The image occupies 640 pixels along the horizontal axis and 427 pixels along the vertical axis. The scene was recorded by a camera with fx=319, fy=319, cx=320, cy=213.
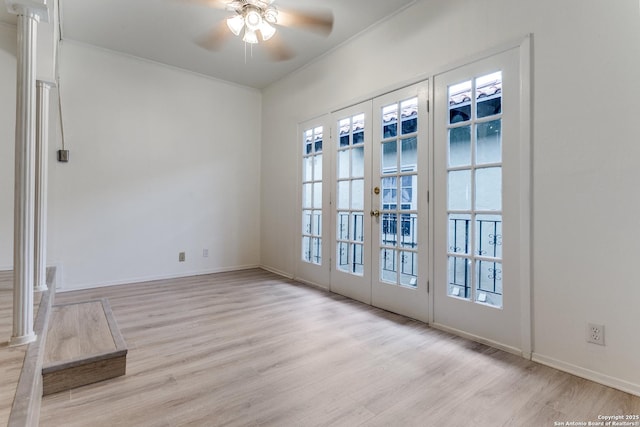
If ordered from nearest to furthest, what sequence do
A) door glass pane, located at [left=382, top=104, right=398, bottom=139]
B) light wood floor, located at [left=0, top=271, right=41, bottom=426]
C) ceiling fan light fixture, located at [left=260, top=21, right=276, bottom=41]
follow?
light wood floor, located at [left=0, top=271, right=41, bottom=426]
ceiling fan light fixture, located at [left=260, top=21, right=276, bottom=41]
door glass pane, located at [left=382, top=104, right=398, bottom=139]

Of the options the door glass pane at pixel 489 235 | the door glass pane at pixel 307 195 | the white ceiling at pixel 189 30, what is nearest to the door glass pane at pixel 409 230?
the door glass pane at pixel 489 235

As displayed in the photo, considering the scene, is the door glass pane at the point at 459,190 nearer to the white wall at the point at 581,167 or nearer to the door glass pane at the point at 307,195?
the white wall at the point at 581,167

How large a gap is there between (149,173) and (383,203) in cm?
305

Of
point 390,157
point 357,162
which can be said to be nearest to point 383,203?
point 390,157

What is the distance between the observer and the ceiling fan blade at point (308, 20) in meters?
2.95

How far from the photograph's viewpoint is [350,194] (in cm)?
355

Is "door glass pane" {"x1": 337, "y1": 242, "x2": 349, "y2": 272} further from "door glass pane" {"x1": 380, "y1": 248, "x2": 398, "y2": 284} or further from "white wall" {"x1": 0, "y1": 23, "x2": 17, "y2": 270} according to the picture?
"white wall" {"x1": 0, "y1": 23, "x2": 17, "y2": 270}

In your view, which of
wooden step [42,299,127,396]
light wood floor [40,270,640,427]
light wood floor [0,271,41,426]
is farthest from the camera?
wooden step [42,299,127,396]

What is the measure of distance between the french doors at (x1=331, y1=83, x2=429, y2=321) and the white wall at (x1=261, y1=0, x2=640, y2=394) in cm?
77

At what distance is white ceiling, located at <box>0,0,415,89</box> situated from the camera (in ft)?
9.68

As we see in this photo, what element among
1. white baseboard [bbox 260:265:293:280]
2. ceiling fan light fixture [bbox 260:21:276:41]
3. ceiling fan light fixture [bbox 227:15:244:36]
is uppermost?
ceiling fan light fixture [bbox 227:15:244:36]

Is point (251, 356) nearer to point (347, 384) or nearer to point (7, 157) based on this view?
point (347, 384)

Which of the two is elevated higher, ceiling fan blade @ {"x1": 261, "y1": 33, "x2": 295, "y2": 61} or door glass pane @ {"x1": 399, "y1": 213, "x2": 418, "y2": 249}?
ceiling fan blade @ {"x1": 261, "y1": 33, "x2": 295, "y2": 61}

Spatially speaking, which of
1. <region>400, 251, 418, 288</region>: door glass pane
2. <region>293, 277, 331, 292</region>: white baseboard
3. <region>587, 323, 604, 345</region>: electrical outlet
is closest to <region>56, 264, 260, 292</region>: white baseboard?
<region>293, 277, 331, 292</region>: white baseboard
